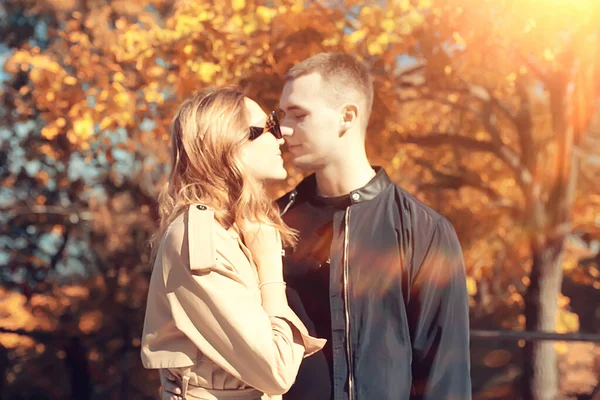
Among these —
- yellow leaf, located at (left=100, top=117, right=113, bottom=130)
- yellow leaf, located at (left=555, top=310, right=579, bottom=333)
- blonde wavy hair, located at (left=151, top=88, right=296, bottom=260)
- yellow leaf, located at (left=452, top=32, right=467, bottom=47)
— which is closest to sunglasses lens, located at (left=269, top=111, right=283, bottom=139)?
blonde wavy hair, located at (left=151, top=88, right=296, bottom=260)

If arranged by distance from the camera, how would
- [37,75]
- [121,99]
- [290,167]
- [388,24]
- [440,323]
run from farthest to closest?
[290,167] < [37,75] < [121,99] < [388,24] < [440,323]

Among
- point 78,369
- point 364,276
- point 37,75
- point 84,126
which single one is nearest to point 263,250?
point 364,276

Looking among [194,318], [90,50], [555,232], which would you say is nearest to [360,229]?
[194,318]

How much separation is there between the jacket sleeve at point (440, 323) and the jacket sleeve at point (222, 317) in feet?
2.19

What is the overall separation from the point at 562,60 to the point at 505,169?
3.15 m

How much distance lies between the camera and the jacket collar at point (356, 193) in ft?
9.04

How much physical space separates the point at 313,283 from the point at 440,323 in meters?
0.54

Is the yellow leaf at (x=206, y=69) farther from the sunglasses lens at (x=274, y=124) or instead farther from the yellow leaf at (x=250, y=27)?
the sunglasses lens at (x=274, y=124)

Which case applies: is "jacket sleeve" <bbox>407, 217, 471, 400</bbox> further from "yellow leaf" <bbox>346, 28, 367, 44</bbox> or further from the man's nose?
"yellow leaf" <bbox>346, 28, 367, 44</bbox>

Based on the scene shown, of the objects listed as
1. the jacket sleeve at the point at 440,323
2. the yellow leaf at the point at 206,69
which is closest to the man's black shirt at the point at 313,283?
the jacket sleeve at the point at 440,323

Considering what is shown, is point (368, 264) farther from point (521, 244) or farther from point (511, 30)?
point (521, 244)

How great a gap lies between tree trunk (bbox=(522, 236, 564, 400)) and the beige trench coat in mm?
6101

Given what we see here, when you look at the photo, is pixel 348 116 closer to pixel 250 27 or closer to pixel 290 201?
pixel 290 201

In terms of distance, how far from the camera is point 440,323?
97.0 inches
